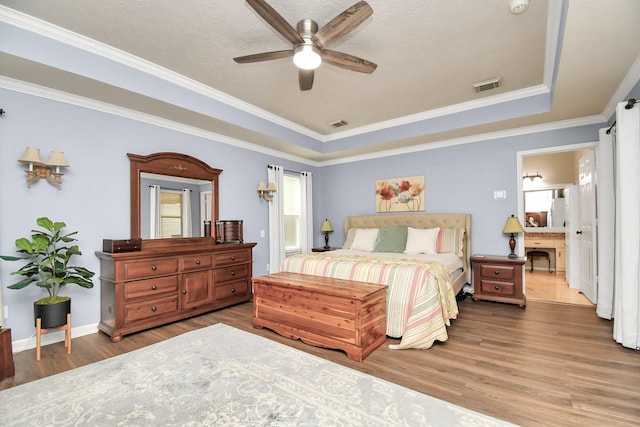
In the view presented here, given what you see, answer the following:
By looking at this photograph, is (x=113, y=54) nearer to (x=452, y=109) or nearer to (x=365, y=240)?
(x=365, y=240)

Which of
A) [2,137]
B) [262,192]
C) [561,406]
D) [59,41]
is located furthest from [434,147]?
[2,137]

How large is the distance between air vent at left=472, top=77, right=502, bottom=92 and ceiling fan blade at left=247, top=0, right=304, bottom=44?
8.25 feet

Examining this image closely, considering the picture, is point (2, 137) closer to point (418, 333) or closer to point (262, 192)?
point (262, 192)

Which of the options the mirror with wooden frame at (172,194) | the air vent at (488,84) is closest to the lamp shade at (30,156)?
the mirror with wooden frame at (172,194)

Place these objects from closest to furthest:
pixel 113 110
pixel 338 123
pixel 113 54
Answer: pixel 113 54
pixel 113 110
pixel 338 123

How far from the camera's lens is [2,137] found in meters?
2.72

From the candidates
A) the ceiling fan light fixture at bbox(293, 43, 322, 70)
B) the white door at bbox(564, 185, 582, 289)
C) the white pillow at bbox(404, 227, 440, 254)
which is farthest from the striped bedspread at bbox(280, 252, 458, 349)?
the white door at bbox(564, 185, 582, 289)

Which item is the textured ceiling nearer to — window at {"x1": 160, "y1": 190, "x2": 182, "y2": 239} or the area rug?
window at {"x1": 160, "y1": 190, "x2": 182, "y2": 239}

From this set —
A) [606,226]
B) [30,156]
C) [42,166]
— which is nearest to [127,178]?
[42,166]

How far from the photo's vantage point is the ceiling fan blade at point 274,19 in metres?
1.84

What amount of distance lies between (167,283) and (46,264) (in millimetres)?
1091

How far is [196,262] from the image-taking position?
12.3ft

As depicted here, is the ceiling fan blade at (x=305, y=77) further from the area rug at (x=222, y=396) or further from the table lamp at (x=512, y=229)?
the table lamp at (x=512, y=229)

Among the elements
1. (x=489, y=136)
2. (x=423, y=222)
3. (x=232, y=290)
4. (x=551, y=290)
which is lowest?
(x=551, y=290)
